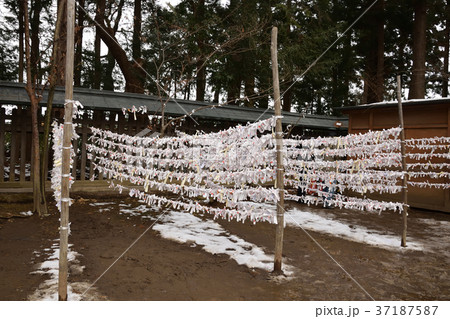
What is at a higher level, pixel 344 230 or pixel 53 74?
pixel 53 74

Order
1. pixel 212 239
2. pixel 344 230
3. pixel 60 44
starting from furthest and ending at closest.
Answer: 1. pixel 344 230
2. pixel 60 44
3. pixel 212 239

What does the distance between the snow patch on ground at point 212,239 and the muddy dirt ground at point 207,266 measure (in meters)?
0.16

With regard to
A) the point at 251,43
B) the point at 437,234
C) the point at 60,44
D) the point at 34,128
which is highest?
the point at 251,43

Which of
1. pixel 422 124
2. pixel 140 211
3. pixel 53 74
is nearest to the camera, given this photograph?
pixel 53 74

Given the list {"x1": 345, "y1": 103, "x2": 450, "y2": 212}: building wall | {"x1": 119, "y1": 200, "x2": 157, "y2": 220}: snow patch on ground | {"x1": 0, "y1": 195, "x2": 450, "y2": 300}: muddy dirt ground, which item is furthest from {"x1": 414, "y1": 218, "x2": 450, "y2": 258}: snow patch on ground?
{"x1": 119, "y1": 200, "x2": 157, "y2": 220}: snow patch on ground

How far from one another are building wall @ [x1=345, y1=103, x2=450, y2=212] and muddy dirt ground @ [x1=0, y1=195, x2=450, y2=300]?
2.72 meters

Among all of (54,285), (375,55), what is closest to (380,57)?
(375,55)

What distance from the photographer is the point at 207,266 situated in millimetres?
4211

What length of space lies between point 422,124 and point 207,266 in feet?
26.1

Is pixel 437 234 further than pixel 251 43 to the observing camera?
No

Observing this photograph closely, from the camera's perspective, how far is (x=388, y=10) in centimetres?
1516

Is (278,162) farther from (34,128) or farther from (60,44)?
(60,44)

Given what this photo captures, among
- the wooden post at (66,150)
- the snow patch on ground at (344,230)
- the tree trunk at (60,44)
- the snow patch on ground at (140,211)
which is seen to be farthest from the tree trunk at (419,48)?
the wooden post at (66,150)

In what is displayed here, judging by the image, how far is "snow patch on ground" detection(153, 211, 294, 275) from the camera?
4.51 metres
